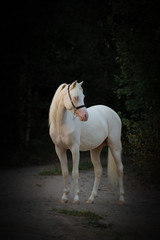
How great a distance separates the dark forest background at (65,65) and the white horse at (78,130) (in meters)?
1.15

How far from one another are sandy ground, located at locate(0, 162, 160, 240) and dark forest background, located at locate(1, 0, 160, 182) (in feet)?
3.81

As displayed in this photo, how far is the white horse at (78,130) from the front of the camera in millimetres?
5164

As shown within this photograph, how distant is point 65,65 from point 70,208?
7427 millimetres

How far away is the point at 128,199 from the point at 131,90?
269 centimetres

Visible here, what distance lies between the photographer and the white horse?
5164 mm

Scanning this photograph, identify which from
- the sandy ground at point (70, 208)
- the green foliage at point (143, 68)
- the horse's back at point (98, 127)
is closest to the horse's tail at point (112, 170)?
the sandy ground at point (70, 208)

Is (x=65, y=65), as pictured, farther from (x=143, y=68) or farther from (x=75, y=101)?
(x=75, y=101)

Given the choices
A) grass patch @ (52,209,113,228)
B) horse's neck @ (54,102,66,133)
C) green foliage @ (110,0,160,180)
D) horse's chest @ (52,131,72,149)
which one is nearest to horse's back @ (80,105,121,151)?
horse's chest @ (52,131,72,149)

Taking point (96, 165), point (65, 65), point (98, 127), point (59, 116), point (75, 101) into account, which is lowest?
point (96, 165)

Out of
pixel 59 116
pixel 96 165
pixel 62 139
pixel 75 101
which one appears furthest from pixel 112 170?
pixel 75 101

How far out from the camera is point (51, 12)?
11586 mm

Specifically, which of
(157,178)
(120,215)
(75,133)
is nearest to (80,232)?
(120,215)

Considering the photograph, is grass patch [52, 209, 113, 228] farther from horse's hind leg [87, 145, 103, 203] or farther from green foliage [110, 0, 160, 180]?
green foliage [110, 0, 160, 180]

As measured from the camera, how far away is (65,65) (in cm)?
1159
